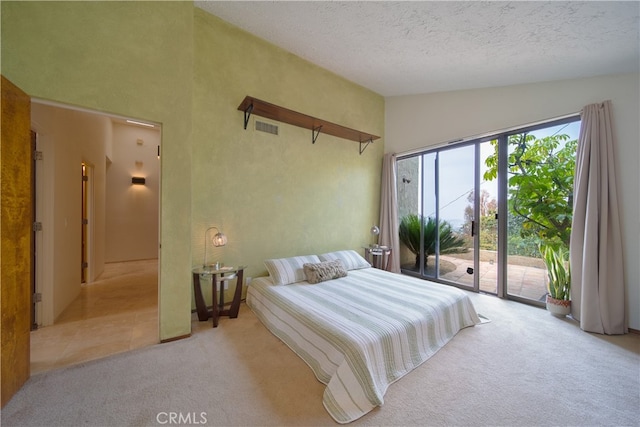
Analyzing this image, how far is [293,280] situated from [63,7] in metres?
3.09

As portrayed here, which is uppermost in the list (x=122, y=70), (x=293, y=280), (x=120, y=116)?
(x=122, y=70)

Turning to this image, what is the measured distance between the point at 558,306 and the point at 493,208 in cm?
137

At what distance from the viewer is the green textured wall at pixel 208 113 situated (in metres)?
1.86

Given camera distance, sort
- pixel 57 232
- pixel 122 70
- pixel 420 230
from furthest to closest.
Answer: pixel 420 230 → pixel 57 232 → pixel 122 70

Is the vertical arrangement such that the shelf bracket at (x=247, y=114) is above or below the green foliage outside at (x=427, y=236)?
above

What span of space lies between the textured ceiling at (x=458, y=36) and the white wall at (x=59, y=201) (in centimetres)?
211

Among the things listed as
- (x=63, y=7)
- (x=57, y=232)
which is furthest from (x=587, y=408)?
(x=57, y=232)

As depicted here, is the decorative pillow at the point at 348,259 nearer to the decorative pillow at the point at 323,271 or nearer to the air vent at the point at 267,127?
the decorative pillow at the point at 323,271

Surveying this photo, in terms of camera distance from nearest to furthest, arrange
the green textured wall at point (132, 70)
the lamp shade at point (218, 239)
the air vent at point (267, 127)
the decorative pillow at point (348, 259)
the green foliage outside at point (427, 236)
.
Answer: the green textured wall at point (132, 70)
the lamp shade at point (218, 239)
the air vent at point (267, 127)
the decorative pillow at point (348, 259)
the green foliage outside at point (427, 236)

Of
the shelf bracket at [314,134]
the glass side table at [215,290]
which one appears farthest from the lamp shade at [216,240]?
the shelf bracket at [314,134]


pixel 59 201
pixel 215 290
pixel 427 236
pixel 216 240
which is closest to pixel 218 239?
pixel 216 240

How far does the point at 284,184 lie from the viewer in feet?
11.6

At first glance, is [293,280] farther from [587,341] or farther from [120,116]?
[587,341]

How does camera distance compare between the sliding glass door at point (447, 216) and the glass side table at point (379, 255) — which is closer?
the sliding glass door at point (447, 216)
